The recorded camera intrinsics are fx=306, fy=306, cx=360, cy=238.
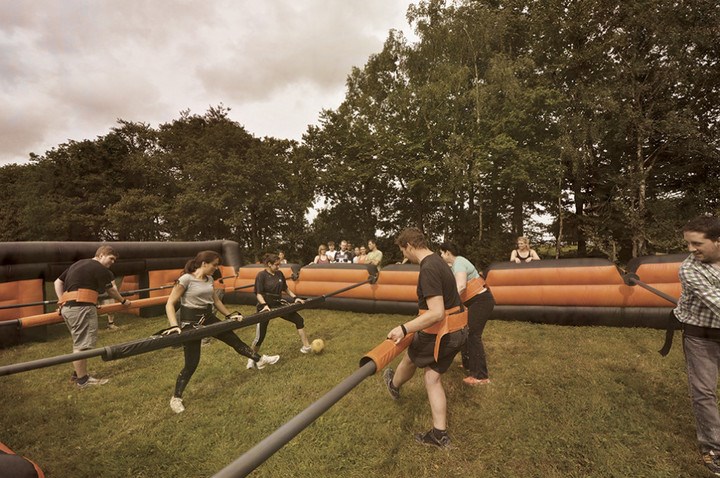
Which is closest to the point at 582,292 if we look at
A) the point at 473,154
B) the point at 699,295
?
the point at 699,295

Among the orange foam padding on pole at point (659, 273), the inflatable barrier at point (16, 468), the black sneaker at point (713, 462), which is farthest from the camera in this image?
the orange foam padding on pole at point (659, 273)

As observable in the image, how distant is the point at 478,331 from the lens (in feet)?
15.6

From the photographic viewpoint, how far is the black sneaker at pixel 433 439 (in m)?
3.38

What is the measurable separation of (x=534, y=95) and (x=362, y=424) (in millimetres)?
21479

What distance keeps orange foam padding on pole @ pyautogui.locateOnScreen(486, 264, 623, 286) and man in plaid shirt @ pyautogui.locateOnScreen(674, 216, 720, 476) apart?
4.57 m

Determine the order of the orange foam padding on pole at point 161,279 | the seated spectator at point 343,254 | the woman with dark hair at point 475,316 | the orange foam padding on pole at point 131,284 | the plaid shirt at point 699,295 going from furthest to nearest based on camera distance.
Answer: the seated spectator at point 343,254
the orange foam padding on pole at point 131,284
the orange foam padding on pole at point 161,279
the woman with dark hair at point 475,316
the plaid shirt at point 699,295

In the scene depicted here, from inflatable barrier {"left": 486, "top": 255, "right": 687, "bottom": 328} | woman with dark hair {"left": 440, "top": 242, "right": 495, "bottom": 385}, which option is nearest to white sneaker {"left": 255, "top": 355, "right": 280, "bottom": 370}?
woman with dark hair {"left": 440, "top": 242, "right": 495, "bottom": 385}

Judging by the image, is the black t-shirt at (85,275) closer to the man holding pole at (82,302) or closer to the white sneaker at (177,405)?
the man holding pole at (82,302)

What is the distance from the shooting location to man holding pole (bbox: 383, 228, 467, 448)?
305 centimetres

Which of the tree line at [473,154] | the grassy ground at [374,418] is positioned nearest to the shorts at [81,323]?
the grassy ground at [374,418]

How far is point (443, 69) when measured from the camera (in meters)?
21.0

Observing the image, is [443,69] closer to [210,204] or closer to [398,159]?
[398,159]

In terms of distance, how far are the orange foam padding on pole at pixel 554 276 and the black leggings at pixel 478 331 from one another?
345 cm

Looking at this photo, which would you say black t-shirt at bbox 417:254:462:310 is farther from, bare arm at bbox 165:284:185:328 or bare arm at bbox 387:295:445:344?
bare arm at bbox 165:284:185:328
